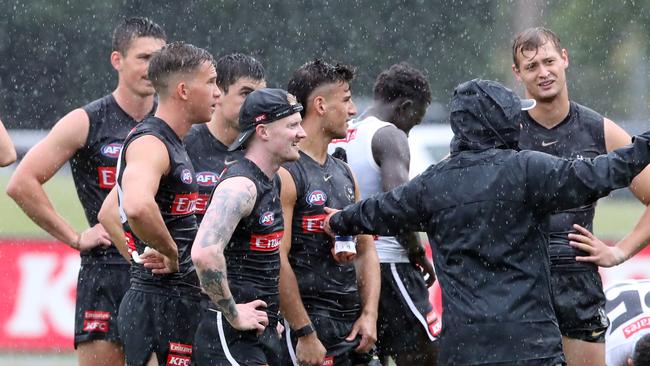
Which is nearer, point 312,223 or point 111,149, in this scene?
point 312,223

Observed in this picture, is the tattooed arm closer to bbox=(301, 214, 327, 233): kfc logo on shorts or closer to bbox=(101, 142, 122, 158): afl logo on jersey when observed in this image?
bbox=(301, 214, 327, 233): kfc logo on shorts

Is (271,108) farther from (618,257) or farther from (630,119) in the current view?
(630,119)

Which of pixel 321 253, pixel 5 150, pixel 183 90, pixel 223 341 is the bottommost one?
pixel 223 341

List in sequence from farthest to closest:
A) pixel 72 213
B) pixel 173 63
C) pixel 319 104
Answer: pixel 72 213 → pixel 319 104 → pixel 173 63

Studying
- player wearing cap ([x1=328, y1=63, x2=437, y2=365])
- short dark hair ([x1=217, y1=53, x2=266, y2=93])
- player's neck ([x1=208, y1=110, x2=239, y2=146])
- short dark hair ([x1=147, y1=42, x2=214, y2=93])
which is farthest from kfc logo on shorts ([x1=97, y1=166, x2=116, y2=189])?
player wearing cap ([x1=328, y1=63, x2=437, y2=365])

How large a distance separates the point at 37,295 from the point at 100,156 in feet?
12.2

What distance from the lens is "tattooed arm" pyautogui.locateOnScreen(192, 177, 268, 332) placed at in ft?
16.3

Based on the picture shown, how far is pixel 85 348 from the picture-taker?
655 centimetres

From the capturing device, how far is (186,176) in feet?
18.2

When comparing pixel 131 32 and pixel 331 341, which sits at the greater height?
pixel 131 32

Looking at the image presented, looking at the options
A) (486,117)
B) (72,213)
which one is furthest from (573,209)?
(72,213)

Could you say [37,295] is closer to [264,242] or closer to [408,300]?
[408,300]

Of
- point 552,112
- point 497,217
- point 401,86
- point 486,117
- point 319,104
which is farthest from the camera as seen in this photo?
point 401,86

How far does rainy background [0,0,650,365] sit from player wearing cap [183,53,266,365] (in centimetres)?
1271
